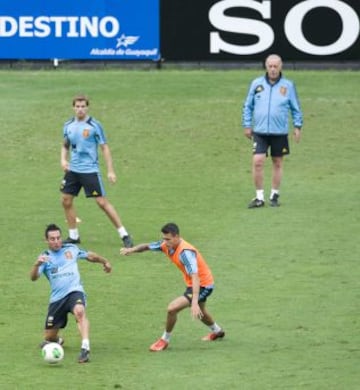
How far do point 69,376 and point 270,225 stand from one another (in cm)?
838

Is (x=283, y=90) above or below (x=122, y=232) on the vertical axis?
above

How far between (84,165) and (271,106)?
13.1 ft

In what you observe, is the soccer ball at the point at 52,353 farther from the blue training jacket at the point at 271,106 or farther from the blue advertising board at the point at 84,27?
the blue advertising board at the point at 84,27

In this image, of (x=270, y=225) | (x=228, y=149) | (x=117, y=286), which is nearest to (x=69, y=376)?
(x=117, y=286)

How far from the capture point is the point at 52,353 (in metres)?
14.5

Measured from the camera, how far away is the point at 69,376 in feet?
46.9

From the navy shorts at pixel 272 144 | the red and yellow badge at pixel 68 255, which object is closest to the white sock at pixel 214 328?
the red and yellow badge at pixel 68 255

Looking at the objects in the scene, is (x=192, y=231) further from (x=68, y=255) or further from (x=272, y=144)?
(x=68, y=255)

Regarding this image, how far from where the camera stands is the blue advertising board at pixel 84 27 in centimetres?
3412

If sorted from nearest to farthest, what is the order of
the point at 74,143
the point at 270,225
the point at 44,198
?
the point at 74,143, the point at 270,225, the point at 44,198

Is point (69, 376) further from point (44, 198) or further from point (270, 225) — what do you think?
point (44, 198)

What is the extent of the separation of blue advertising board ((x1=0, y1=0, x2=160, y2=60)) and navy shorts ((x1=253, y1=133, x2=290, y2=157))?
11.2 m

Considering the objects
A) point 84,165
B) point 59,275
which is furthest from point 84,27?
point 59,275

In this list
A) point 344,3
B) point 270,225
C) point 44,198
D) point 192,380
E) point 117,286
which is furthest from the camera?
point 344,3
